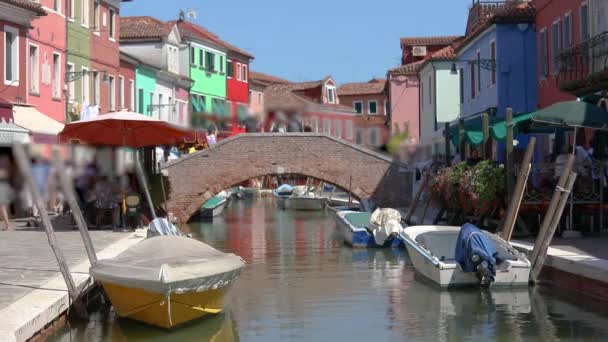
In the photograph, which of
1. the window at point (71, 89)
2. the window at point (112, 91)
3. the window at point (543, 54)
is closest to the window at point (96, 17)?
the window at point (112, 91)

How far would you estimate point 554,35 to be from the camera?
26.7m

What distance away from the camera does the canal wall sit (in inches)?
384

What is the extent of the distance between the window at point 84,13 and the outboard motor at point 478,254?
71.6 ft

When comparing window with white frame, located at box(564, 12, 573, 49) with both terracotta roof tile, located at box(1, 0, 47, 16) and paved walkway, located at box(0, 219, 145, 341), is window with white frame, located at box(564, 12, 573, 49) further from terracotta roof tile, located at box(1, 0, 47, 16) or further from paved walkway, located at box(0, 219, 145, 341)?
terracotta roof tile, located at box(1, 0, 47, 16)

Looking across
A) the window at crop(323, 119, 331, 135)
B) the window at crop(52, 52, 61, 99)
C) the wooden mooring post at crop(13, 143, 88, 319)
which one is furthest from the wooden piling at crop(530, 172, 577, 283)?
the window at crop(323, 119, 331, 135)

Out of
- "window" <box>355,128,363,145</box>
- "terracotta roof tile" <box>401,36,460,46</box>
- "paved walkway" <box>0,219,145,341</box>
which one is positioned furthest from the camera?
"terracotta roof tile" <box>401,36,460,46</box>

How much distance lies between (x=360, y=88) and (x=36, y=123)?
57748 millimetres

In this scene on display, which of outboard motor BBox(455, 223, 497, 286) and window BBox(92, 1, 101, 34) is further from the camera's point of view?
window BBox(92, 1, 101, 34)

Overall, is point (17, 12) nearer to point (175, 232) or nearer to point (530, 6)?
point (175, 232)

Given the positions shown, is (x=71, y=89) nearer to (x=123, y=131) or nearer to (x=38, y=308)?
(x=123, y=131)

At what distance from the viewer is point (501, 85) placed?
29766 millimetres

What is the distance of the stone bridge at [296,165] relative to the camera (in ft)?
111

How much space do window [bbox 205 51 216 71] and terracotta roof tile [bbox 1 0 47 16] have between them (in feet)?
100.0

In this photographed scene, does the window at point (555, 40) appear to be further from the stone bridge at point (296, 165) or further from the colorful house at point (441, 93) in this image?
the colorful house at point (441, 93)
